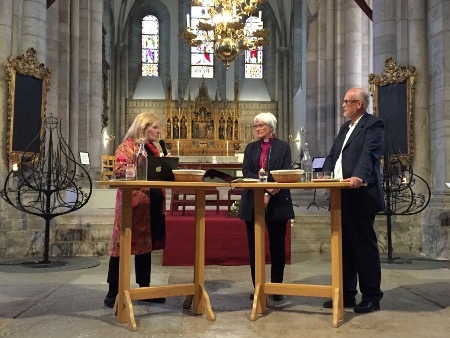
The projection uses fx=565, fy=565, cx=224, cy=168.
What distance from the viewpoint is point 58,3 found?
1180cm

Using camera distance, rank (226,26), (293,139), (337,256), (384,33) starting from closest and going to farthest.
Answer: (337,256) → (384,33) → (226,26) → (293,139)

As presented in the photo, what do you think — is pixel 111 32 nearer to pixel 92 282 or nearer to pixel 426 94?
pixel 426 94

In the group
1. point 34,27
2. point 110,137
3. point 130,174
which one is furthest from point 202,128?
point 130,174

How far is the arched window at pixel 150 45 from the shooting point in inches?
1104

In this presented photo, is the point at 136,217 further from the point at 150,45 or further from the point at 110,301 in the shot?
the point at 150,45

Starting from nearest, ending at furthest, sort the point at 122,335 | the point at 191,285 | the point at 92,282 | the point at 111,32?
the point at 122,335 → the point at 191,285 → the point at 92,282 → the point at 111,32

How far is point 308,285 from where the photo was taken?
14.2 feet

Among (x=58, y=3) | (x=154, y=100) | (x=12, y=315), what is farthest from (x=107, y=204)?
(x=154, y=100)

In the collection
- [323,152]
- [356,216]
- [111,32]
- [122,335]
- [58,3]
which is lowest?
[122,335]

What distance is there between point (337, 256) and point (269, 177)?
1.12m

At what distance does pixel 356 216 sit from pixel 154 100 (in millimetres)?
22678

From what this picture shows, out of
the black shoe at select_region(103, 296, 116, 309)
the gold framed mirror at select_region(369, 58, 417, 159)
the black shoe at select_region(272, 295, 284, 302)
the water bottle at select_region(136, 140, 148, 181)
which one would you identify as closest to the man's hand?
the black shoe at select_region(272, 295, 284, 302)

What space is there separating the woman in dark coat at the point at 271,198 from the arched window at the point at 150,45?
23.7 meters

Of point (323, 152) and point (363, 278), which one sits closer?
point (363, 278)
